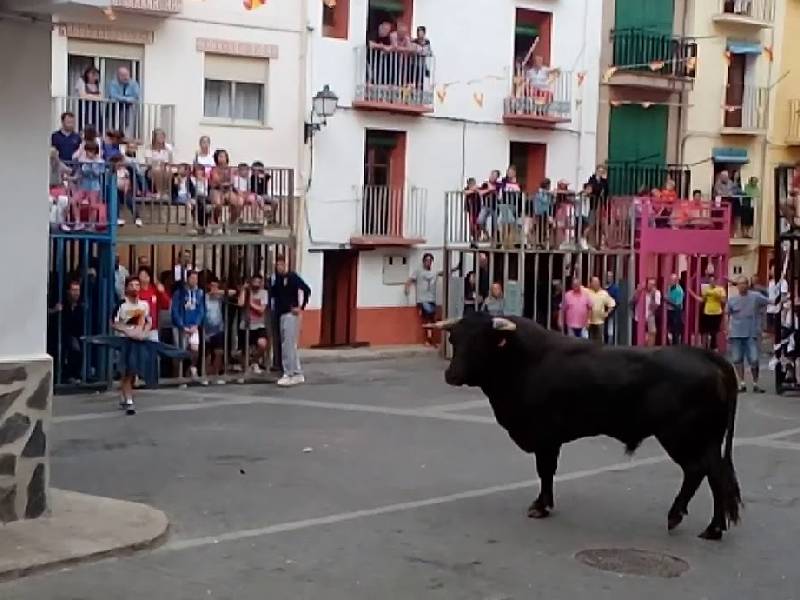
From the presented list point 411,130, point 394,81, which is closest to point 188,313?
point 394,81

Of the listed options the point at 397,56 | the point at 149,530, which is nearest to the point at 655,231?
the point at 397,56

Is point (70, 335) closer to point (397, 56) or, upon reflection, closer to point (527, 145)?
point (397, 56)

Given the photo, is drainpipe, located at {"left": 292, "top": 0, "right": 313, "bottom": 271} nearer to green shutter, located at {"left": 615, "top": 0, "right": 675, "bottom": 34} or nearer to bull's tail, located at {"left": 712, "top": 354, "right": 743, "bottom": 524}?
green shutter, located at {"left": 615, "top": 0, "right": 675, "bottom": 34}

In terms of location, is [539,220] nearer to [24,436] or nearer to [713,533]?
[713,533]

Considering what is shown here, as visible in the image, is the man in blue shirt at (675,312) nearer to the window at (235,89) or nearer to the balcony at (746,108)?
the balcony at (746,108)

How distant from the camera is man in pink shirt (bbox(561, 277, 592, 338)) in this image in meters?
25.4

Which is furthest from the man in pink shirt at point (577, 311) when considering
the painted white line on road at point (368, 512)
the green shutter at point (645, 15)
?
the painted white line on road at point (368, 512)

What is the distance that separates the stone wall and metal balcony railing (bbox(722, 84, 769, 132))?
2683cm

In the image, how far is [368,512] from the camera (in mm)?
11328

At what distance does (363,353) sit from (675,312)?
6438mm

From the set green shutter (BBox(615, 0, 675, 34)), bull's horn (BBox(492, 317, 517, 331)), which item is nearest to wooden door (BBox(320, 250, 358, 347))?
green shutter (BBox(615, 0, 675, 34))

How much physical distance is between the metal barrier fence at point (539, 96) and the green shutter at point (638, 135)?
78.1 inches

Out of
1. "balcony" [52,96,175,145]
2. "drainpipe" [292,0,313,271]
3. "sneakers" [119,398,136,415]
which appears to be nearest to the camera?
"sneakers" [119,398,136,415]

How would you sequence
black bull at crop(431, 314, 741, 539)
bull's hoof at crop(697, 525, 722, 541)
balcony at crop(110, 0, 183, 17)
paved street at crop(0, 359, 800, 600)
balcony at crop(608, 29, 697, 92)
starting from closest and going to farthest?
paved street at crop(0, 359, 800, 600) → bull's hoof at crop(697, 525, 722, 541) → black bull at crop(431, 314, 741, 539) → balcony at crop(110, 0, 183, 17) → balcony at crop(608, 29, 697, 92)
